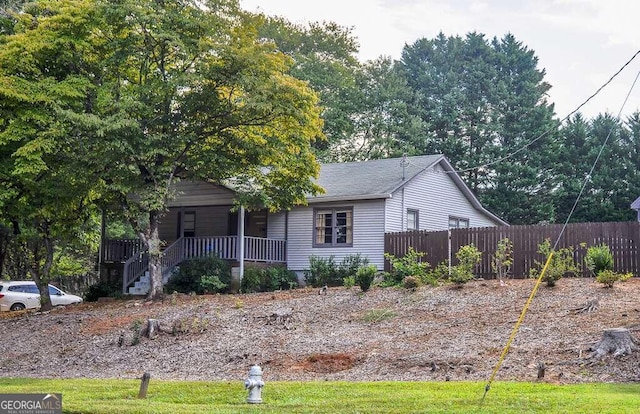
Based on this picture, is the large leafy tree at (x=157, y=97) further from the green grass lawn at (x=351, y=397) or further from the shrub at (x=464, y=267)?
the green grass lawn at (x=351, y=397)

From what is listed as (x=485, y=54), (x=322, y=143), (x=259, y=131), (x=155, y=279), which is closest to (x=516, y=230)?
(x=259, y=131)

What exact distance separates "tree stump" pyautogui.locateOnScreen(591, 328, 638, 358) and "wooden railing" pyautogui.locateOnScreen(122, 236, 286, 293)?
15747mm

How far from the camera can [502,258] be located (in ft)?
67.7

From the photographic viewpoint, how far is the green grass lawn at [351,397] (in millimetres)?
10117

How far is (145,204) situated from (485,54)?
36.0 m

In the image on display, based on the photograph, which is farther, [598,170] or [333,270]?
[598,170]

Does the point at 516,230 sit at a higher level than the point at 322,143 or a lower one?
lower

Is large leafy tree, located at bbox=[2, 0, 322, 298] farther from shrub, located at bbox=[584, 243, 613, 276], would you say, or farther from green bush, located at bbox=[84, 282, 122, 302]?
shrub, located at bbox=[584, 243, 613, 276]

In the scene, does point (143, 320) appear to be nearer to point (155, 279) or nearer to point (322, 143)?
point (155, 279)

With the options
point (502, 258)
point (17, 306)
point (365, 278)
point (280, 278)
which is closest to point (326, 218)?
point (280, 278)

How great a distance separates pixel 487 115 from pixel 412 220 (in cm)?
2280

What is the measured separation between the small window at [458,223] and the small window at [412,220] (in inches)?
101

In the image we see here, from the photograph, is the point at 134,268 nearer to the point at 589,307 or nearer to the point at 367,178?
the point at 367,178

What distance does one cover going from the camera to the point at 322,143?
4759cm
